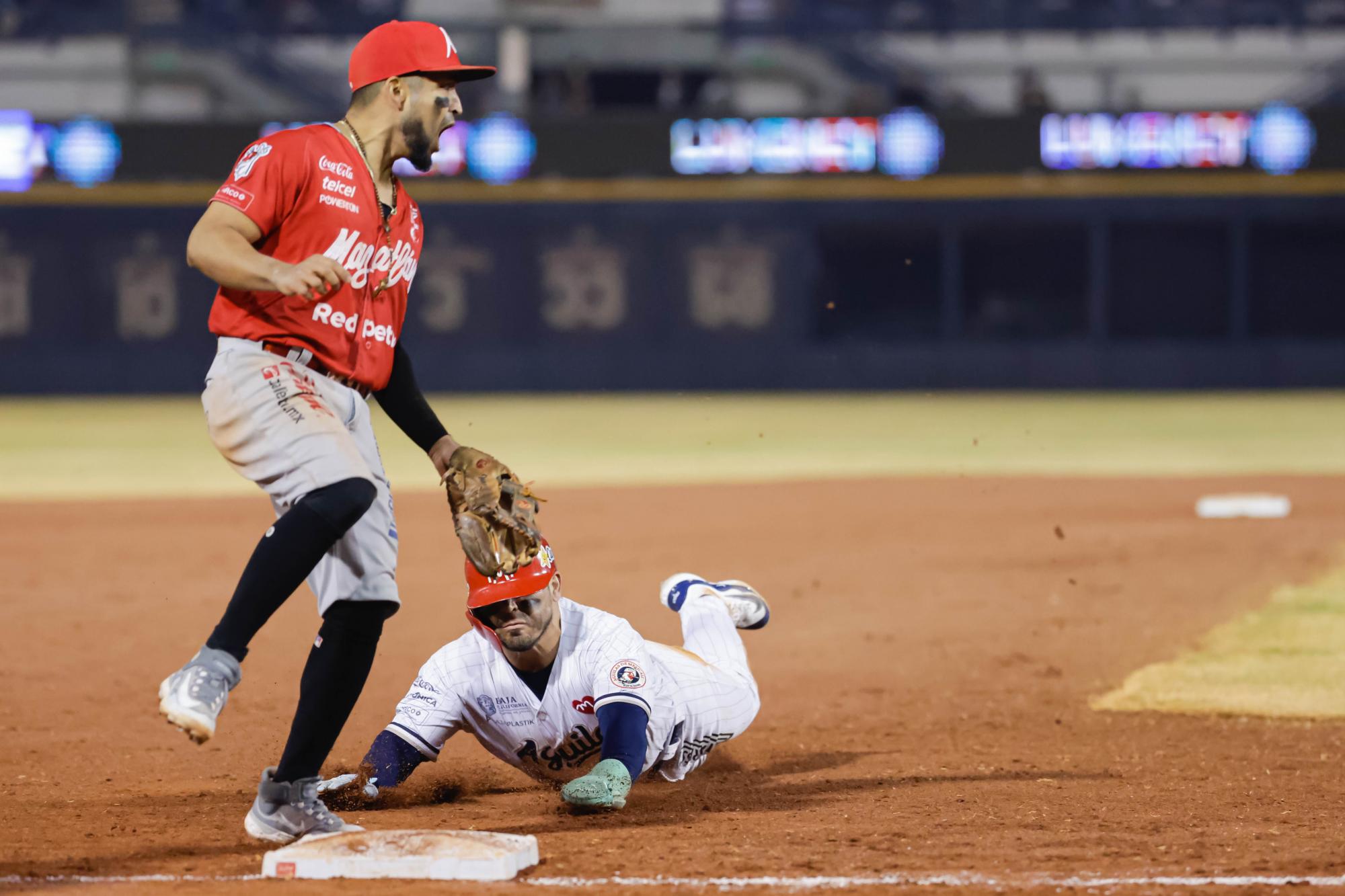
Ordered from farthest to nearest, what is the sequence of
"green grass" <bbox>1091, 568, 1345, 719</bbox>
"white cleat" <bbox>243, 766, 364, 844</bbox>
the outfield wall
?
the outfield wall → "green grass" <bbox>1091, 568, 1345, 719</bbox> → "white cleat" <bbox>243, 766, 364, 844</bbox>

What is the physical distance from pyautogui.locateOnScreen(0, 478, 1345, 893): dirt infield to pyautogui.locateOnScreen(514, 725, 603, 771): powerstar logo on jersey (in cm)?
15

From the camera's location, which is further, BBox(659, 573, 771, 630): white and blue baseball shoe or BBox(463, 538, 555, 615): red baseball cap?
BBox(659, 573, 771, 630): white and blue baseball shoe

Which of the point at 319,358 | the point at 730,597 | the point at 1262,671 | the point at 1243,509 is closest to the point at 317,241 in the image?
the point at 319,358

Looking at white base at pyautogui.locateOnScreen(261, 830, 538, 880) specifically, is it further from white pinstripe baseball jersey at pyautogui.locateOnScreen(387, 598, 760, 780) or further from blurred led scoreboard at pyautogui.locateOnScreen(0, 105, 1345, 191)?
blurred led scoreboard at pyautogui.locateOnScreen(0, 105, 1345, 191)

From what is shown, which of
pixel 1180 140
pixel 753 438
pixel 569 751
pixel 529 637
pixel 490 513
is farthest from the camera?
Result: pixel 1180 140

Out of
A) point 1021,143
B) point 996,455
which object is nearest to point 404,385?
point 996,455

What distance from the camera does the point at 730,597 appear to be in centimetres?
494

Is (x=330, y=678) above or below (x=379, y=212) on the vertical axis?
below

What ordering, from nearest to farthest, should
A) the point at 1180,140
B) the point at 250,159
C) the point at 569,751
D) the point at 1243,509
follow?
the point at 250,159, the point at 569,751, the point at 1243,509, the point at 1180,140

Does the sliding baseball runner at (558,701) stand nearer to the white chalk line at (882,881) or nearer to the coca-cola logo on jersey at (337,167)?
the white chalk line at (882,881)

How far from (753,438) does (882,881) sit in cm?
1406

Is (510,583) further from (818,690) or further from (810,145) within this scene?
(810,145)

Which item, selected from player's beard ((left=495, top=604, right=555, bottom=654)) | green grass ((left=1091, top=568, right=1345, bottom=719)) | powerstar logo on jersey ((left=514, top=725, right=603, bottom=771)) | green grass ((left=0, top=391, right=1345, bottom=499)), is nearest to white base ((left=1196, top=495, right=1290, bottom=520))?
green grass ((left=0, top=391, right=1345, bottom=499))

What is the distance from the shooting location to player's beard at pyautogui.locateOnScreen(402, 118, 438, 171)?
3625 mm
